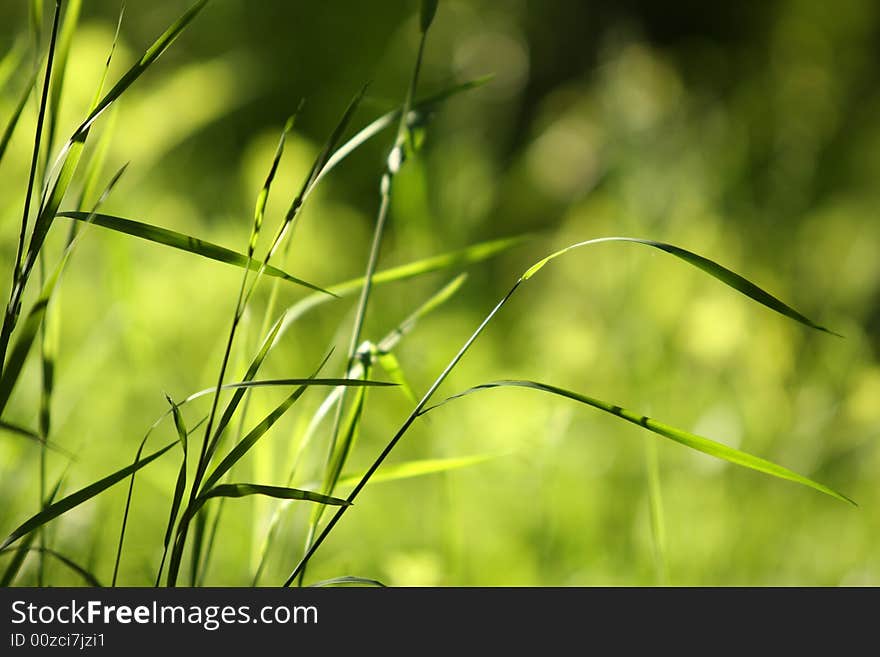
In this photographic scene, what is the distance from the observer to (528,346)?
1.62 m

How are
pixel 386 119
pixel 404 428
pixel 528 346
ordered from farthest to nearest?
1. pixel 528 346
2. pixel 386 119
3. pixel 404 428

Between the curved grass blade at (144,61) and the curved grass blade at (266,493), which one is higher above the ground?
the curved grass blade at (144,61)

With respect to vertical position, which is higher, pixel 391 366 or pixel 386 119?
pixel 386 119

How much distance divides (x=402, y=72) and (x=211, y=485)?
201cm

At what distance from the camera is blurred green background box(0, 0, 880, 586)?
80 centimetres

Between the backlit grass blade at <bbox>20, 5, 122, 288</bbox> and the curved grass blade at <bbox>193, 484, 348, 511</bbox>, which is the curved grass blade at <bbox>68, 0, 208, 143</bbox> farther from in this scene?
the curved grass blade at <bbox>193, 484, 348, 511</bbox>

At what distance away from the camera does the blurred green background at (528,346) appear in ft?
2.63

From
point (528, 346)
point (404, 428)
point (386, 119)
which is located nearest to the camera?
point (404, 428)

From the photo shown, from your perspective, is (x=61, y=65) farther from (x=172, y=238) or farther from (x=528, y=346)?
(x=528, y=346)

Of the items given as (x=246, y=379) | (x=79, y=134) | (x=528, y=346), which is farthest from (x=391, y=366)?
(x=528, y=346)

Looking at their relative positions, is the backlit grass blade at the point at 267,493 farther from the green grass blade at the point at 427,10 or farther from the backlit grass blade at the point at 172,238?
the green grass blade at the point at 427,10

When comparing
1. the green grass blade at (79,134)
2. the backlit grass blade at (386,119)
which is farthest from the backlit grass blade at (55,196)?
the backlit grass blade at (386,119)

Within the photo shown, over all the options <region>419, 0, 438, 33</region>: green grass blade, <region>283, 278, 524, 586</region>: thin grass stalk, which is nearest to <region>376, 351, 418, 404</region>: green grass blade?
<region>283, 278, 524, 586</region>: thin grass stalk
